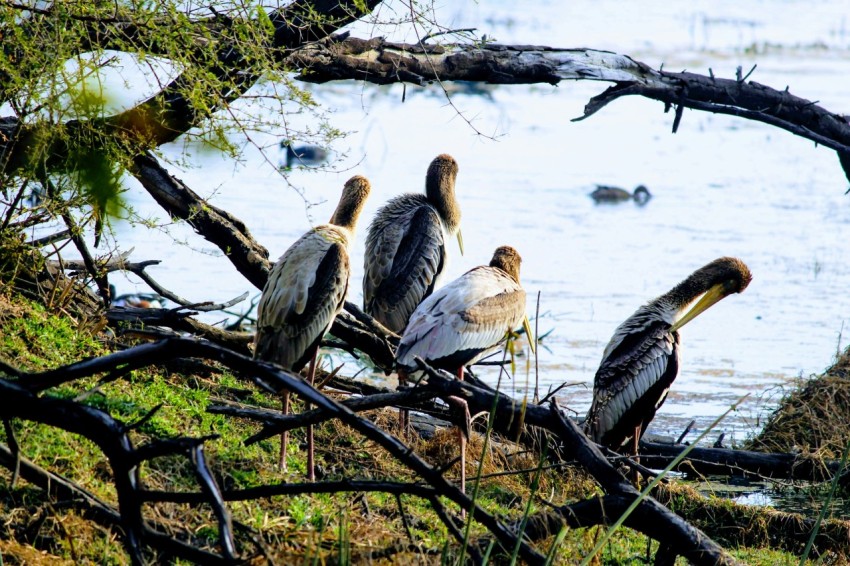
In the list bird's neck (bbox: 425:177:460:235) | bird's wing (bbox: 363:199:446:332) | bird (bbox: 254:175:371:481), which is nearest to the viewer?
bird (bbox: 254:175:371:481)

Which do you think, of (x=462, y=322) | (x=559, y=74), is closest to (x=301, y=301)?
(x=462, y=322)

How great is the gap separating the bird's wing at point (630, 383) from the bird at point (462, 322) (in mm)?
589

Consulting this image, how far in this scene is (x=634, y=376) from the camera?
6570 mm

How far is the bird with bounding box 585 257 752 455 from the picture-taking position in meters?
6.57

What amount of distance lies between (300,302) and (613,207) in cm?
1072

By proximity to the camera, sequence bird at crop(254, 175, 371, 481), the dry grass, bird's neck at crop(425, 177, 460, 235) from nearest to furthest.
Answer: bird at crop(254, 175, 371, 481), the dry grass, bird's neck at crop(425, 177, 460, 235)

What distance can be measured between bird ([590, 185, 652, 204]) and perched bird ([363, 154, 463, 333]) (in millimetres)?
8389

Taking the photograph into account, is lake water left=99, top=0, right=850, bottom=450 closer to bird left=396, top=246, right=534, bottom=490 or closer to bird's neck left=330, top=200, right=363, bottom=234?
bird's neck left=330, top=200, right=363, bottom=234

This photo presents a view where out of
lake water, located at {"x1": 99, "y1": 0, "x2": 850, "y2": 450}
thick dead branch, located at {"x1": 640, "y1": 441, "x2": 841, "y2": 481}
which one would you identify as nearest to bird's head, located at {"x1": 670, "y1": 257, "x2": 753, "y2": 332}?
thick dead branch, located at {"x1": 640, "y1": 441, "x2": 841, "y2": 481}

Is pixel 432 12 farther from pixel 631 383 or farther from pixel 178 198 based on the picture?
pixel 631 383

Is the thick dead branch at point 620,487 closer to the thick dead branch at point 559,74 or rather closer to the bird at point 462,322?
the bird at point 462,322

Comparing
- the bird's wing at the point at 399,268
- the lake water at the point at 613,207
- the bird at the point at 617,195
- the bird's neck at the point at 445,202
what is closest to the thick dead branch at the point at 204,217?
the lake water at the point at 613,207

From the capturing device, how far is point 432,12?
5695mm

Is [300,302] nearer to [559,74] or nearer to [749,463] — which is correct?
[559,74]
